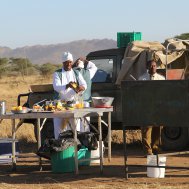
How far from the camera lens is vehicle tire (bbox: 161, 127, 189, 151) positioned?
528 inches

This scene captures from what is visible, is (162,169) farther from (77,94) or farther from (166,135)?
(166,135)

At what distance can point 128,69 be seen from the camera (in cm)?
1336

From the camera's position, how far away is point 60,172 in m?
11.0

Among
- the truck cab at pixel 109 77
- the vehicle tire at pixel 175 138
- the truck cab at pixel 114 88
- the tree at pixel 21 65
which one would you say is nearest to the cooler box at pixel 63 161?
the truck cab at pixel 114 88

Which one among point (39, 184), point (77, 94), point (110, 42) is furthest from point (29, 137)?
point (110, 42)

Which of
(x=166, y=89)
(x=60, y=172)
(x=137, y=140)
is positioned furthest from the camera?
(x=137, y=140)

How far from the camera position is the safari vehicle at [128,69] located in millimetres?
13352

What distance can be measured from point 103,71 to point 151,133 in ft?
7.44

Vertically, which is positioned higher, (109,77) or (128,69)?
(128,69)

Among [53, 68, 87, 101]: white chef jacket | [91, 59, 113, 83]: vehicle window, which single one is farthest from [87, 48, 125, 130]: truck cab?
[53, 68, 87, 101]: white chef jacket

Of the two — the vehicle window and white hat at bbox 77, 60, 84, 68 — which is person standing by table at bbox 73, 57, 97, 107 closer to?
white hat at bbox 77, 60, 84, 68

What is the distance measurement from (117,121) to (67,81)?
85.2 inches

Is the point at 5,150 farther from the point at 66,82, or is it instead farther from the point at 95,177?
the point at 95,177

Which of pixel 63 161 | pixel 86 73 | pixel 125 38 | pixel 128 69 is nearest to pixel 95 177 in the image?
pixel 63 161
